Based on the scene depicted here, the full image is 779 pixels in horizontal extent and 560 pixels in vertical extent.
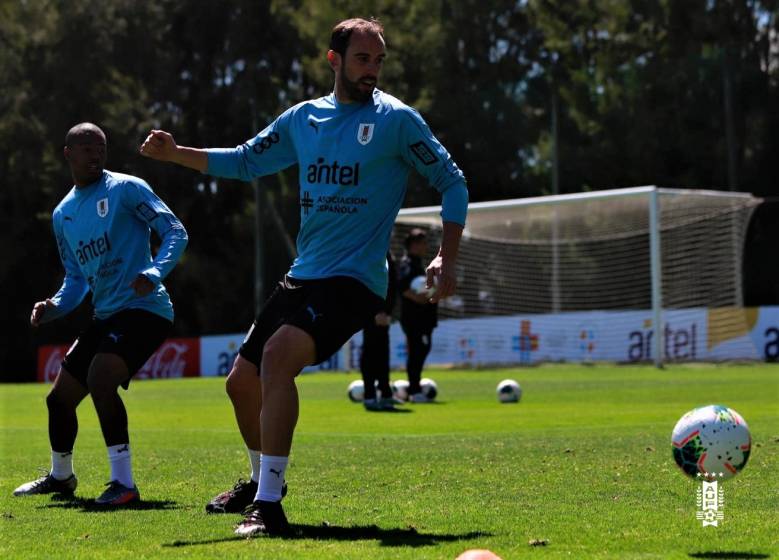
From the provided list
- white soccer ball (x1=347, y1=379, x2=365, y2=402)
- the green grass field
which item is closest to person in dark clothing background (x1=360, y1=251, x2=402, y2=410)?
the green grass field

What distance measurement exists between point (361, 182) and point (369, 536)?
1726mm

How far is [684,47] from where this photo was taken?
1809 inches

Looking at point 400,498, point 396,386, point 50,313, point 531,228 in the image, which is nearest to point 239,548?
point 400,498

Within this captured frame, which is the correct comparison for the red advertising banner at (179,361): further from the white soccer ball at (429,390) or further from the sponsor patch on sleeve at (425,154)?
the sponsor patch on sleeve at (425,154)

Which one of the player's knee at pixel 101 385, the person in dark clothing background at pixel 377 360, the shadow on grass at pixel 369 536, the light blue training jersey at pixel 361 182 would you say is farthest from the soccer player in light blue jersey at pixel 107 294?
the person in dark clothing background at pixel 377 360

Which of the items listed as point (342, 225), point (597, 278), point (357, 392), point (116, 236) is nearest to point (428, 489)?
point (342, 225)

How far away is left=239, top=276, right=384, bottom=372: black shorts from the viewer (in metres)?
6.41

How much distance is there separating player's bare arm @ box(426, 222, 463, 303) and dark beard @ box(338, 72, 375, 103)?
0.78m

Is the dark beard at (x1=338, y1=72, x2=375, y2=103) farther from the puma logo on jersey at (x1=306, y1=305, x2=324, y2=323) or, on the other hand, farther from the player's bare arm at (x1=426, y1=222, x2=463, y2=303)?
the puma logo on jersey at (x1=306, y1=305, x2=324, y2=323)

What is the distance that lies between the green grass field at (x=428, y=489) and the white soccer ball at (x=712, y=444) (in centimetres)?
29

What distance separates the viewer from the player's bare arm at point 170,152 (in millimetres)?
6879

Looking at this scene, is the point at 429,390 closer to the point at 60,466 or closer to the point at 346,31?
the point at 60,466

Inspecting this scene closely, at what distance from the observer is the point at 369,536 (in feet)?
20.2

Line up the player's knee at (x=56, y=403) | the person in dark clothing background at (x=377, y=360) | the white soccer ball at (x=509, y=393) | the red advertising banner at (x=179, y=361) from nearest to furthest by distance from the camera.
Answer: the player's knee at (x=56, y=403) → the person in dark clothing background at (x=377, y=360) → the white soccer ball at (x=509, y=393) → the red advertising banner at (x=179, y=361)
